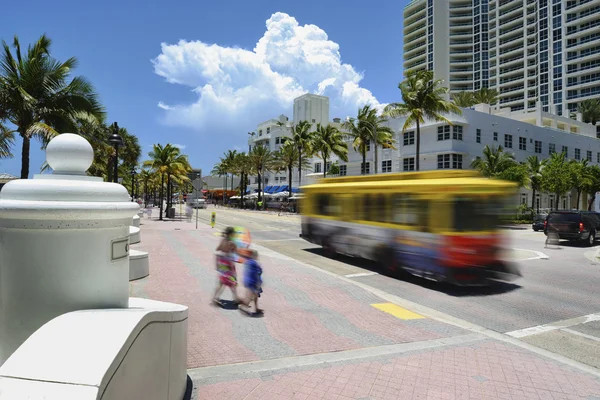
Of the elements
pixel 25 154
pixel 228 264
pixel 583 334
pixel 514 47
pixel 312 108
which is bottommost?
pixel 583 334

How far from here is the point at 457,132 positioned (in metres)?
40.2

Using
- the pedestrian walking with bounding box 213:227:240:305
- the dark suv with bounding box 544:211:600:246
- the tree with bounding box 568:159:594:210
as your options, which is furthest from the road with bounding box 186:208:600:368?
the tree with bounding box 568:159:594:210

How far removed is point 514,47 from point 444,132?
70254 millimetres

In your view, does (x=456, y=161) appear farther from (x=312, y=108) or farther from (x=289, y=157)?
(x=312, y=108)

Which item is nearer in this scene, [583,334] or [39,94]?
[583,334]

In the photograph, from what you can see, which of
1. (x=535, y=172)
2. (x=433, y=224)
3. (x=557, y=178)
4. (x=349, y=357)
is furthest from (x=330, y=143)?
(x=349, y=357)

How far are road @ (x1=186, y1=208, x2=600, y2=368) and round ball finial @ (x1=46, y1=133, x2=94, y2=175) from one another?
6.69 m

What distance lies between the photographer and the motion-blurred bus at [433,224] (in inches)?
376

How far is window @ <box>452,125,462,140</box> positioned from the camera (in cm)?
3984

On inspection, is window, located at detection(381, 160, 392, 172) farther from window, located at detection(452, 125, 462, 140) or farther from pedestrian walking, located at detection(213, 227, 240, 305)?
pedestrian walking, located at detection(213, 227, 240, 305)

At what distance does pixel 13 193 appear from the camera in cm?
298

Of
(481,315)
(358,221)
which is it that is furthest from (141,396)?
(358,221)

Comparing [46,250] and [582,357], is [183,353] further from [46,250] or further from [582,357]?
[582,357]

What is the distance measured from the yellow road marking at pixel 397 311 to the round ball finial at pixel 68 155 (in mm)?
6098
